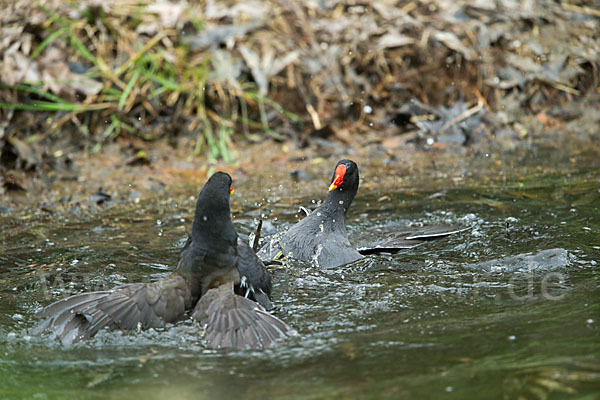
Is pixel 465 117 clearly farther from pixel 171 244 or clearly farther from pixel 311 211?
pixel 171 244

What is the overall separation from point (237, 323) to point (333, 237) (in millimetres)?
1627

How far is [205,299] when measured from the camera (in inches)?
153

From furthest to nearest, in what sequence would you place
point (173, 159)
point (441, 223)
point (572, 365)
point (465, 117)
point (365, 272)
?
point (465, 117), point (173, 159), point (441, 223), point (365, 272), point (572, 365)

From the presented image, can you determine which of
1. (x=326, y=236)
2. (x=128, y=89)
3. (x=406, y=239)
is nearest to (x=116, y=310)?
(x=326, y=236)

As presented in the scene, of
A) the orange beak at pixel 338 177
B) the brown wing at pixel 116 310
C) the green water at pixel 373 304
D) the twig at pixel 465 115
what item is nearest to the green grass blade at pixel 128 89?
the green water at pixel 373 304

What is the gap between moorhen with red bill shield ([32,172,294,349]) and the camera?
11.6 ft

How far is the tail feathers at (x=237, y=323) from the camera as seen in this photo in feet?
11.2

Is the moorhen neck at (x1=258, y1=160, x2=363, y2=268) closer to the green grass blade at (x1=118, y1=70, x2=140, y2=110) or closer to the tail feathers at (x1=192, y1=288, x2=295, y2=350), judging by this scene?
the tail feathers at (x1=192, y1=288, x2=295, y2=350)

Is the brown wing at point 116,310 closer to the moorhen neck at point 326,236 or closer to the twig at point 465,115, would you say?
the moorhen neck at point 326,236

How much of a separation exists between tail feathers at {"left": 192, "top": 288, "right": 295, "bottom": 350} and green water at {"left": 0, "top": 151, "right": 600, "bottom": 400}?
0.28ft

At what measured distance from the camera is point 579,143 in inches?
298

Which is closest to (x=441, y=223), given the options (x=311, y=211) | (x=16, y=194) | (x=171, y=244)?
(x=311, y=211)

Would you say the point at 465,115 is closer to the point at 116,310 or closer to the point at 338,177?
the point at 338,177

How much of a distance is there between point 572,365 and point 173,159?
5.38 m
